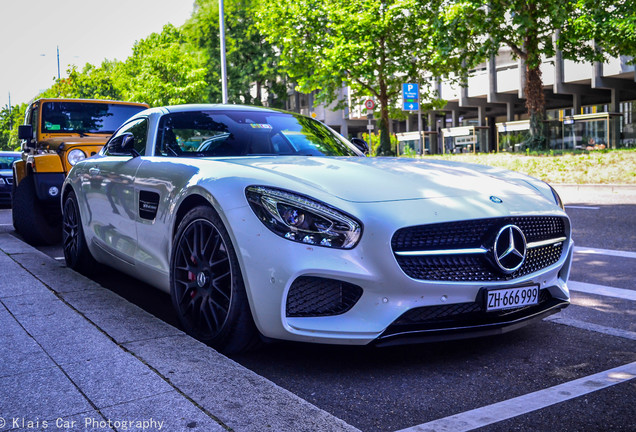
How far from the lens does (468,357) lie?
3.76m

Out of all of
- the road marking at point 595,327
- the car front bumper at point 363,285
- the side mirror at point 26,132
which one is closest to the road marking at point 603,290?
the road marking at point 595,327

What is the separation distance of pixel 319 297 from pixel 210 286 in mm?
737

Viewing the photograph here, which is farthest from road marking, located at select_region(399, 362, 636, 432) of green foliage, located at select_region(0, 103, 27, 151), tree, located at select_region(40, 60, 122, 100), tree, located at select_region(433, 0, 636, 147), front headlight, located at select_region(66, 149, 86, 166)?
green foliage, located at select_region(0, 103, 27, 151)

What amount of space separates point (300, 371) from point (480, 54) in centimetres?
2227

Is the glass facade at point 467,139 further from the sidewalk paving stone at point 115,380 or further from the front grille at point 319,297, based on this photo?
the sidewalk paving stone at point 115,380

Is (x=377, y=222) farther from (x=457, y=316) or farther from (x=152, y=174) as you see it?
(x=152, y=174)

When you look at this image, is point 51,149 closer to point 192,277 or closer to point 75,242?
point 75,242

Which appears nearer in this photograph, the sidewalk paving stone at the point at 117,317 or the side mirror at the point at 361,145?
the sidewalk paving stone at the point at 117,317

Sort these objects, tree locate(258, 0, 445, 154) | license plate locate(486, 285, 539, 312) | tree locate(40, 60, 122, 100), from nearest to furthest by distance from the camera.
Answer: license plate locate(486, 285, 539, 312) → tree locate(258, 0, 445, 154) → tree locate(40, 60, 122, 100)

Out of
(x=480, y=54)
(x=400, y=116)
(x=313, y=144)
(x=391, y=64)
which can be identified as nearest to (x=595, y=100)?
(x=400, y=116)

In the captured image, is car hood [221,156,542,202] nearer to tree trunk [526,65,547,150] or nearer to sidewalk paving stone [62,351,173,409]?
sidewalk paving stone [62,351,173,409]

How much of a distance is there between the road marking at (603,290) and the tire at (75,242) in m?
4.02

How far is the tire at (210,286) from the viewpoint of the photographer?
11.8 feet

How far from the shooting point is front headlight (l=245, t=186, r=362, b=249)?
3.34 meters
